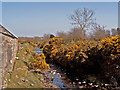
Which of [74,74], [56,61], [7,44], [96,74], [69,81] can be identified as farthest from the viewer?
[56,61]

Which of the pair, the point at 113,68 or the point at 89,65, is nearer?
the point at 113,68

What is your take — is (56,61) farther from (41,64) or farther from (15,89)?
(15,89)

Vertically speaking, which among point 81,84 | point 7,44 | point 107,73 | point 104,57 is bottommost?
point 81,84

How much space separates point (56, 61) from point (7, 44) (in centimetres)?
604

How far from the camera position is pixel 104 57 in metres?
5.97

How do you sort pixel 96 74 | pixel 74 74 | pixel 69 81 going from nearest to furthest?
pixel 69 81, pixel 96 74, pixel 74 74

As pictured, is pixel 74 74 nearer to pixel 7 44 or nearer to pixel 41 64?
pixel 41 64

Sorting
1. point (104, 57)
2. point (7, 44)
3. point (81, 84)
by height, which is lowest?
point (81, 84)

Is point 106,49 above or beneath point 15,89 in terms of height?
above

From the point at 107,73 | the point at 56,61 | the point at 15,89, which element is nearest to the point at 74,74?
the point at 107,73

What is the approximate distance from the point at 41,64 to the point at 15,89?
319 centimetres

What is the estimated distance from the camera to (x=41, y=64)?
23.2 ft

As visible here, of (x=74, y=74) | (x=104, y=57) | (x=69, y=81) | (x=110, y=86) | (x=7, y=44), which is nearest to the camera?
(x=7, y=44)

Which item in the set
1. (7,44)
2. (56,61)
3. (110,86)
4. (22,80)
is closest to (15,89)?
(22,80)
